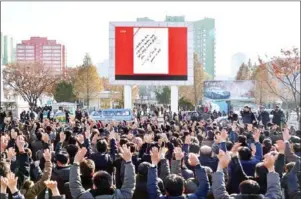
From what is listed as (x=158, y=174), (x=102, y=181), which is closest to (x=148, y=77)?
(x=158, y=174)

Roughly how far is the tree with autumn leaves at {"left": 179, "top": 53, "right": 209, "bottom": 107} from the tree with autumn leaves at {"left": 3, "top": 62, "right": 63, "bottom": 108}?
16.2 meters

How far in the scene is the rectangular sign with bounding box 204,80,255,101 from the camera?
43.7 m

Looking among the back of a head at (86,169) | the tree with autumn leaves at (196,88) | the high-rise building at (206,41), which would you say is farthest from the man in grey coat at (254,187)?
the high-rise building at (206,41)

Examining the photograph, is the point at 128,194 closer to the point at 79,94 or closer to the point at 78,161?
the point at 78,161

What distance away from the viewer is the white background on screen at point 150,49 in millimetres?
27984

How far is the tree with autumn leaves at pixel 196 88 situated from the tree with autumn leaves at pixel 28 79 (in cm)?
1620

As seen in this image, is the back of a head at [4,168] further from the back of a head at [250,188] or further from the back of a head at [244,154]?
the back of a head at [244,154]

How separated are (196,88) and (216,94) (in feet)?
39.4

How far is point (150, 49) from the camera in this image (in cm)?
2800

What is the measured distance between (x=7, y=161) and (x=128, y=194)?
2181 millimetres

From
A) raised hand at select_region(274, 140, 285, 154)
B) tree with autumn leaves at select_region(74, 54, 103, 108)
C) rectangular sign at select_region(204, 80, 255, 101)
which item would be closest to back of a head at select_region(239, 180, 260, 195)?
raised hand at select_region(274, 140, 285, 154)

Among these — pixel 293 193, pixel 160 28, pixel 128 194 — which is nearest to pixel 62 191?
pixel 128 194

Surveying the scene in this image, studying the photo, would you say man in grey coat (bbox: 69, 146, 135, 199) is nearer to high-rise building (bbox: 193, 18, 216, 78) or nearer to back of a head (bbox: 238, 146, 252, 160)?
back of a head (bbox: 238, 146, 252, 160)

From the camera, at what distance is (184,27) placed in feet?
93.9
